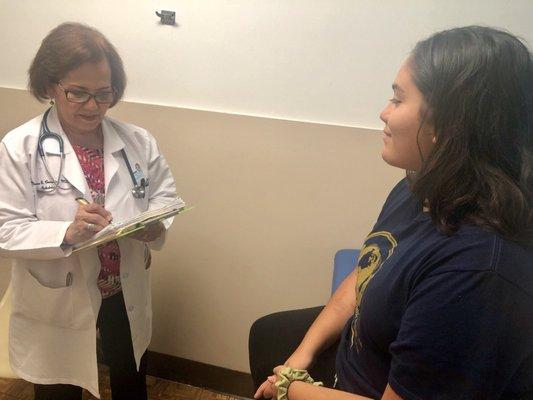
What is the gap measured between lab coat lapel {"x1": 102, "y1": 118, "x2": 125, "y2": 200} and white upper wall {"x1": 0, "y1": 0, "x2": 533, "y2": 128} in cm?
38

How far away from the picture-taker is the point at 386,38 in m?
1.40

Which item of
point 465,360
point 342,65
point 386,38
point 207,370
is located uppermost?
point 386,38

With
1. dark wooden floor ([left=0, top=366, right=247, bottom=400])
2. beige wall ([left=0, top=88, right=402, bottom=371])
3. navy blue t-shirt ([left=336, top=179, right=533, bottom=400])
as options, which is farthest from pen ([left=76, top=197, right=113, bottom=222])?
dark wooden floor ([left=0, top=366, right=247, bottom=400])

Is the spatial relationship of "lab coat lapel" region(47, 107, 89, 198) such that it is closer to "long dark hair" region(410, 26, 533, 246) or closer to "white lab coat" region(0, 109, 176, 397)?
"white lab coat" region(0, 109, 176, 397)

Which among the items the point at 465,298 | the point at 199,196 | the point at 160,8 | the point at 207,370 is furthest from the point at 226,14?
the point at 207,370

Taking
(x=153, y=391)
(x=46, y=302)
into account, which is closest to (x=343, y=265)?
(x=46, y=302)

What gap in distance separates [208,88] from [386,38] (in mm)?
685

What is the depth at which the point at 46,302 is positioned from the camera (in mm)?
1214

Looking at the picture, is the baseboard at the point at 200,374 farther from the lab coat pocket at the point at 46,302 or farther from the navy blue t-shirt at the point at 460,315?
the navy blue t-shirt at the point at 460,315

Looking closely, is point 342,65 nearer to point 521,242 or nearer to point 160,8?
point 160,8

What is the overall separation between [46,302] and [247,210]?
0.80m

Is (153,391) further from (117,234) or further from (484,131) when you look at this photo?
(484,131)

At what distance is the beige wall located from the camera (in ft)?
5.10

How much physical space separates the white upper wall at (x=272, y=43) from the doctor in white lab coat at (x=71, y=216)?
13.5 inches
